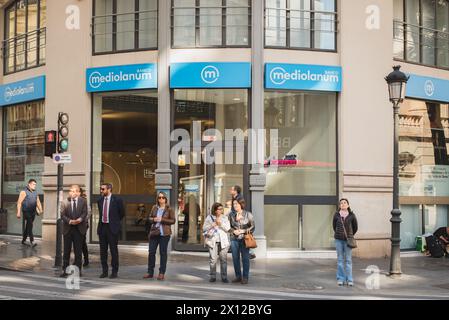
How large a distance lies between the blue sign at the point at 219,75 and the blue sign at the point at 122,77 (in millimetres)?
1166

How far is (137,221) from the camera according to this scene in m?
17.9

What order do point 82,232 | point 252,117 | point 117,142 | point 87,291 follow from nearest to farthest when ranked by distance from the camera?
point 87,291
point 82,232
point 252,117
point 117,142

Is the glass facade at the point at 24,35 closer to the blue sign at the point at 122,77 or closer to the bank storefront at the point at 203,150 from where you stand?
the blue sign at the point at 122,77

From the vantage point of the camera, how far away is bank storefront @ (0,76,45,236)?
68.0 ft

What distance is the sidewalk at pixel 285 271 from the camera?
38.9 feet

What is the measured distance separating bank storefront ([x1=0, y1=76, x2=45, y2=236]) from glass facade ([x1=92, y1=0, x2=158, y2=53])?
3036mm

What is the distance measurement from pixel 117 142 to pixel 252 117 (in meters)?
4.36

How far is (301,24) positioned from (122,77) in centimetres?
543

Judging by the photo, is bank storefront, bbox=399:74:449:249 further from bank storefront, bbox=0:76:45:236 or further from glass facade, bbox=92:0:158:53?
bank storefront, bbox=0:76:45:236

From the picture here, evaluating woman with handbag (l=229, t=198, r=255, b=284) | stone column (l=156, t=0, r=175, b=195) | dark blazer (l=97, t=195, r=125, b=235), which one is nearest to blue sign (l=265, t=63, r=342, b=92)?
stone column (l=156, t=0, r=175, b=195)

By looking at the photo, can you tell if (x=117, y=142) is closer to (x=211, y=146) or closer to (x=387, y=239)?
(x=211, y=146)

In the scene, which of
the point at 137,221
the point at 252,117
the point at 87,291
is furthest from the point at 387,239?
the point at 87,291

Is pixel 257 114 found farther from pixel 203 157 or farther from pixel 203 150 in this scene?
pixel 203 157
